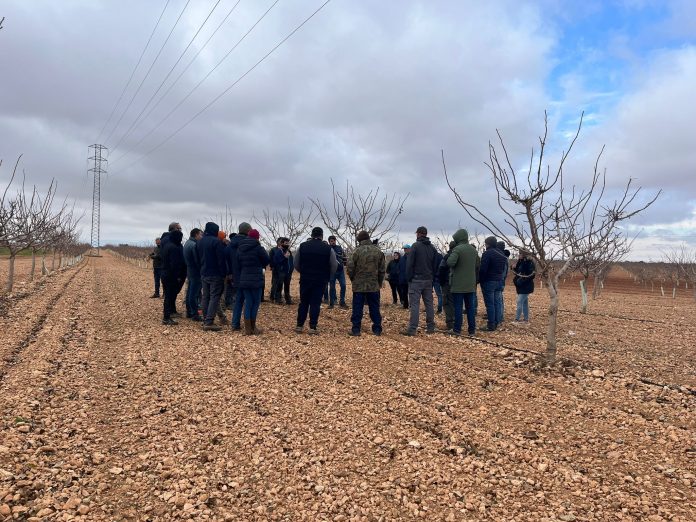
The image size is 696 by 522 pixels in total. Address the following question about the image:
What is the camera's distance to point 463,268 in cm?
841

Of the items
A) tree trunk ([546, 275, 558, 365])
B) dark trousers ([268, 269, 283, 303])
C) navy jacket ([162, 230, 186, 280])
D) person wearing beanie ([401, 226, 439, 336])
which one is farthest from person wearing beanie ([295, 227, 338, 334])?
dark trousers ([268, 269, 283, 303])

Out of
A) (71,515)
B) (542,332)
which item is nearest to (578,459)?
(71,515)

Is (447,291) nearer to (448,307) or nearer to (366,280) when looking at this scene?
(448,307)

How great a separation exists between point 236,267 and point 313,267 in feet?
4.69

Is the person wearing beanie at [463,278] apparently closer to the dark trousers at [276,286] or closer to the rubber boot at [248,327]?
the rubber boot at [248,327]

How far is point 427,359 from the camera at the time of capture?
644 centimetres

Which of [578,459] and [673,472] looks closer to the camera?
[673,472]

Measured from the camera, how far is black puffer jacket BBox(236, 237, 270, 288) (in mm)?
7809

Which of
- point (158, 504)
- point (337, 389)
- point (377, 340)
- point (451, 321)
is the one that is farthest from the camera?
point (451, 321)

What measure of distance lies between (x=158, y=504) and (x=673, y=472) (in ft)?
12.3

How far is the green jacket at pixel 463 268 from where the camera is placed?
8367 millimetres

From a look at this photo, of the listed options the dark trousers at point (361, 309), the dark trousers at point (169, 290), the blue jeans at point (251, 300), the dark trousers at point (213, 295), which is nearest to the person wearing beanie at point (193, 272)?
the dark trousers at point (169, 290)

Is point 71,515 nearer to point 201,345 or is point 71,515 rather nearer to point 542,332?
point 201,345

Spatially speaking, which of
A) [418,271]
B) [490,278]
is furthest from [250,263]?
[490,278]
